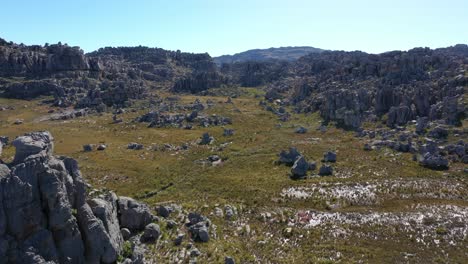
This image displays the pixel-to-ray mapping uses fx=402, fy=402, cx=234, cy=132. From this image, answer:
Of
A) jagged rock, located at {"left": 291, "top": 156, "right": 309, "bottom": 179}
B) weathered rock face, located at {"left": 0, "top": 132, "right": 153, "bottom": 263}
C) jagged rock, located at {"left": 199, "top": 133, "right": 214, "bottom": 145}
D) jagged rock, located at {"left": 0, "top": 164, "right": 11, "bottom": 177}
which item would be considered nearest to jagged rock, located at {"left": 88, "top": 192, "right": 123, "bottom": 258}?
weathered rock face, located at {"left": 0, "top": 132, "right": 153, "bottom": 263}

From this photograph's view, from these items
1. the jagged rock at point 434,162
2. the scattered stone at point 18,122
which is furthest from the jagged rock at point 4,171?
the scattered stone at point 18,122

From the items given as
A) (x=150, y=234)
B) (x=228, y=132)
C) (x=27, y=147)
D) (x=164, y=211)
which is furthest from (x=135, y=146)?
(x=27, y=147)

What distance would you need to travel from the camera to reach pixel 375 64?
160250mm

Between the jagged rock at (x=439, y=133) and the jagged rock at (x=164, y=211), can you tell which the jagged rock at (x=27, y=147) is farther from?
the jagged rock at (x=439, y=133)

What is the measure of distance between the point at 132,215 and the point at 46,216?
516 inches

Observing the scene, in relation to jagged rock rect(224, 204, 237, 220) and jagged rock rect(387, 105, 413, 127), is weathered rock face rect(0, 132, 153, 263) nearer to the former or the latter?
jagged rock rect(224, 204, 237, 220)

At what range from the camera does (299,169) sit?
69.2 m

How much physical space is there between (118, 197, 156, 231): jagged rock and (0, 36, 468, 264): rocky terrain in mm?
143

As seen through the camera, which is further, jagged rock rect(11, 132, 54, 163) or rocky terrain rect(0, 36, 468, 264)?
jagged rock rect(11, 132, 54, 163)

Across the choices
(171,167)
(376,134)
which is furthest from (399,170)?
(171,167)

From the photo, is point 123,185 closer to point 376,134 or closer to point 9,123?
point 376,134

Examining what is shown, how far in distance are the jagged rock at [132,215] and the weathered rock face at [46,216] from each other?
753 cm

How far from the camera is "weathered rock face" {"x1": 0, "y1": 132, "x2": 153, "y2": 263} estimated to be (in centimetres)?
2617

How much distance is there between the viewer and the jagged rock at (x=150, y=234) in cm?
3981
